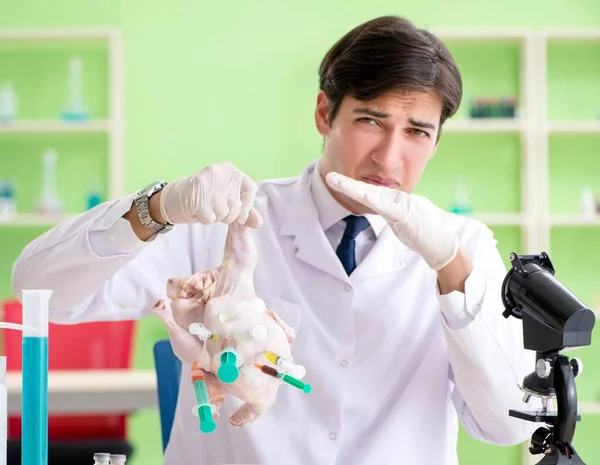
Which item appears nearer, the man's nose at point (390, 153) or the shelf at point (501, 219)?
the man's nose at point (390, 153)

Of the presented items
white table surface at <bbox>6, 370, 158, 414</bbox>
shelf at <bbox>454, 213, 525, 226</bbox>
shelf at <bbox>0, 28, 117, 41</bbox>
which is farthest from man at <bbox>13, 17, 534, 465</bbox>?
shelf at <bbox>0, 28, 117, 41</bbox>

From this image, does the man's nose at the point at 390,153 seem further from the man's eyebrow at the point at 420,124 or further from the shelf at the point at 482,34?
the shelf at the point at 482,34

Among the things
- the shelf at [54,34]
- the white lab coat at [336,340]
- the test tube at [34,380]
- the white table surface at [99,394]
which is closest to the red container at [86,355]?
the white table surface at [99,394]

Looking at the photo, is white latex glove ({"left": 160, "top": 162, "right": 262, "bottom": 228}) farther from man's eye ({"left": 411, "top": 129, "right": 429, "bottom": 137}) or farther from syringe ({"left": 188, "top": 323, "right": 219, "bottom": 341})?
man's eye ({"left": 411, "top": 129, "right": 429, "bottom": 137})

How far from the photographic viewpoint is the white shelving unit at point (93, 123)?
418cm

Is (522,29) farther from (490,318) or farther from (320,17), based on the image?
(490,318)

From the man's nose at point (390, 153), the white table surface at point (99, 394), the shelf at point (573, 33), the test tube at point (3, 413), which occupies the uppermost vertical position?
the shelf at point (573, 33)

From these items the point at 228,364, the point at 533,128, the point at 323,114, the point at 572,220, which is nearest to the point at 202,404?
the point at 228,364

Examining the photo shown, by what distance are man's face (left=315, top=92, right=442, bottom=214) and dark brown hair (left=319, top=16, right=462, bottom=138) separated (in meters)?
0.02

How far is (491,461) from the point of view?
4.45 metres

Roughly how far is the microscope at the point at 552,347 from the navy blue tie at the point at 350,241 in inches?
24.6

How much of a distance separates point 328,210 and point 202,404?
762 millimetres

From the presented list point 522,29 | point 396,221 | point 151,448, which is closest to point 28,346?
point 396,221

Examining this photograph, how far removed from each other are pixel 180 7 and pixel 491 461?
9.25 ft
